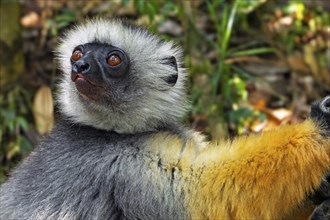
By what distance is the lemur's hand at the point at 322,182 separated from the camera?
582cm

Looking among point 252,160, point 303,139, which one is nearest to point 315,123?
point 303,139

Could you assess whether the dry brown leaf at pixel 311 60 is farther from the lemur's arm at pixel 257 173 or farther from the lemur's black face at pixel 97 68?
the lemur's arm at pixel 257 173

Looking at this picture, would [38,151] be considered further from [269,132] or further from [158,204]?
[269,132]

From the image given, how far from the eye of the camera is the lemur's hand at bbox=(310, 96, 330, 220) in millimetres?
5824

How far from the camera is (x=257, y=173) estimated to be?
574 centimetres

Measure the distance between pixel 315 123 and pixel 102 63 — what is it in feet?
6.08

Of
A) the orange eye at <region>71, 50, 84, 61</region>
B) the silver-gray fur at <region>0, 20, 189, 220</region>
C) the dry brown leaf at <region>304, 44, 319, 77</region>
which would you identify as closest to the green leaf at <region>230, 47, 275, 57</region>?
the dry brown leaf at <region>304, 44, 319, 77</region>

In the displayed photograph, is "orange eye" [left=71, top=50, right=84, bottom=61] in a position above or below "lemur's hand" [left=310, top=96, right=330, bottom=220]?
above

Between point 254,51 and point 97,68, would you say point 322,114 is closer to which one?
point 97,68

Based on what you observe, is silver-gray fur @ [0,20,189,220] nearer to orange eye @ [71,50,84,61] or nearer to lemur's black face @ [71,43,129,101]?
lemur's black face @ [71,43,129,101]

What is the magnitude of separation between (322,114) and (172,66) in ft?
5.09

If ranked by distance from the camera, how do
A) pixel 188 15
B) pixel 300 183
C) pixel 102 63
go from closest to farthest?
pixel 300 183, pixel 102 63, pixel 188 15

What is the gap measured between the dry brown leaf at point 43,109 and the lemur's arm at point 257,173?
4033 mm

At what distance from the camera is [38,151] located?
21.7 ft
